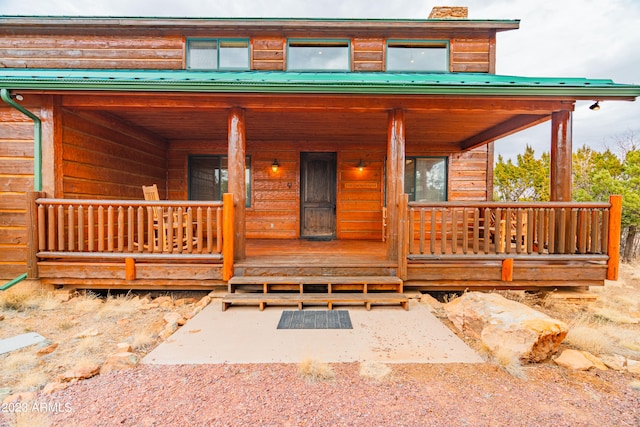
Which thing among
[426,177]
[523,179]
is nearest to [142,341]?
[426,177]

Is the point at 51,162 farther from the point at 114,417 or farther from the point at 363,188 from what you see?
the point at 363,188

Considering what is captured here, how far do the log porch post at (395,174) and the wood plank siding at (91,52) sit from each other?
5.15 m

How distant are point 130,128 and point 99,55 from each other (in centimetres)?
252

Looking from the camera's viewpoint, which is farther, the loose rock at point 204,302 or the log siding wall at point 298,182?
the log siding wall at point 298,182

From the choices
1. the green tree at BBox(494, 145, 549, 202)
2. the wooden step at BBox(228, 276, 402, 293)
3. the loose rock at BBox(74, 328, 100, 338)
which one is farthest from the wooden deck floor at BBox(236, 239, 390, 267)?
the green tree at BBox(494, 145, 549, 202)

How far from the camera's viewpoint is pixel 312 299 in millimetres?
3488

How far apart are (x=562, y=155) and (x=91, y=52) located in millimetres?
9039

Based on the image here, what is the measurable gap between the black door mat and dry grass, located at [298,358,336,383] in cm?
74

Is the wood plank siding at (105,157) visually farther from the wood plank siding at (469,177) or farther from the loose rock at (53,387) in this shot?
the wood plank siding at (469,177)

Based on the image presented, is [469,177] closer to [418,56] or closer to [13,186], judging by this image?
[418,56]

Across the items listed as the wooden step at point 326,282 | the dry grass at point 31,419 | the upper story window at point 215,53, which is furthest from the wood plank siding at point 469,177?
the dry grass at point 31,419

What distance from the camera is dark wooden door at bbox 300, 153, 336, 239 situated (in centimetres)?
708

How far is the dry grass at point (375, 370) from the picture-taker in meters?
2.18

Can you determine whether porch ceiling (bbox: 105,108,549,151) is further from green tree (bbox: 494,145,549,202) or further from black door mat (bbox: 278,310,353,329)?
green tree (bbox: 494,145,549,202)
